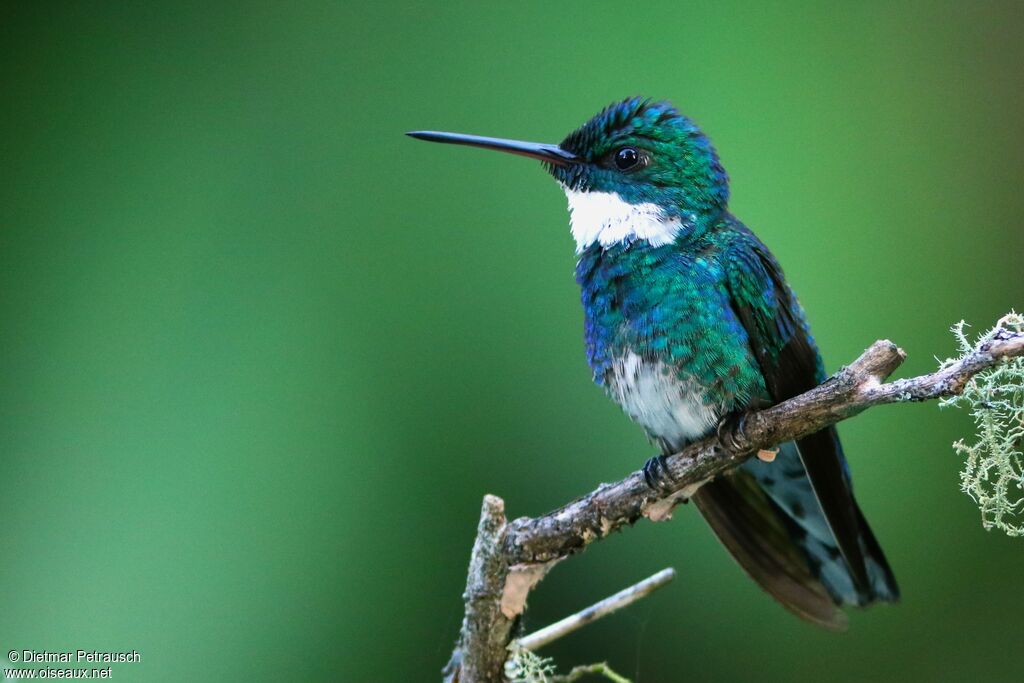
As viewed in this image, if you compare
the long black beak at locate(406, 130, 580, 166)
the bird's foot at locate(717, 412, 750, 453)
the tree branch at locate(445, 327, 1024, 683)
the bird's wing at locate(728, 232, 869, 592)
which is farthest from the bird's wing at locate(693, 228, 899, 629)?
the long black beak at locate(406, 130, 580, 166)

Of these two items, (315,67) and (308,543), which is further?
(315,67)

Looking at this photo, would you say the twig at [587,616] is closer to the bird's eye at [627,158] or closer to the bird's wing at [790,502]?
the bird's wing at [790,502]

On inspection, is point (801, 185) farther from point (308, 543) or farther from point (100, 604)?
point (100, 604)

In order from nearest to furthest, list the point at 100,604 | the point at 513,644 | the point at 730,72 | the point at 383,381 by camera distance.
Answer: the point at 513,644, the point at 100,604, the point at 383,381, the point at 730,72

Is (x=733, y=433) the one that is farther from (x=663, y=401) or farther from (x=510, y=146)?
(x=510, y=146)

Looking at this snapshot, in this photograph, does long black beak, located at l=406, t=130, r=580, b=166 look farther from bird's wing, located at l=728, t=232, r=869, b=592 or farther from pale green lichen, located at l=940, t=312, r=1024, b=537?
pale green lichen, located at l=940, t=312, r=1024, b=537

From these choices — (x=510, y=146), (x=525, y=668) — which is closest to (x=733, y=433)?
(x=525, y=668)

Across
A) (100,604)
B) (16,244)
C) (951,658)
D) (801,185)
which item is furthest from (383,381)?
(951,658)
